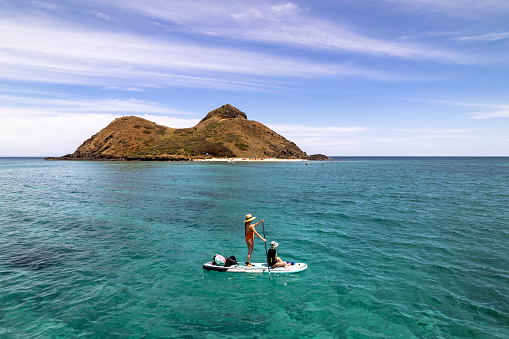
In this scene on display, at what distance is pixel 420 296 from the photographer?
41.8ft

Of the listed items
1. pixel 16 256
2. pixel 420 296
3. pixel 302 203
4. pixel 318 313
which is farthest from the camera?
pixel 302 203

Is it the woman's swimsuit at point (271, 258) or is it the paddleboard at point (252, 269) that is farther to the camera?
the woman's swimsuit at point (271, 258)

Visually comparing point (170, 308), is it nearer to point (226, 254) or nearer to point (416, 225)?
point (226, 254)

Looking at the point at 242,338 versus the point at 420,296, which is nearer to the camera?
the point at 242,338

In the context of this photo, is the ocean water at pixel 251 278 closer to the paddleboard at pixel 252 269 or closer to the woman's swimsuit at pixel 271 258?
the paddleboard at pixel 252 269

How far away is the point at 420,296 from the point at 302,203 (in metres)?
23.9

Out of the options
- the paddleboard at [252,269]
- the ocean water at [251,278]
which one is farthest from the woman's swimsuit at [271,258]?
the ocean water at [251,278]

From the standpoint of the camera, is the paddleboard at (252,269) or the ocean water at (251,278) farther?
the paddleboard at (252,269)

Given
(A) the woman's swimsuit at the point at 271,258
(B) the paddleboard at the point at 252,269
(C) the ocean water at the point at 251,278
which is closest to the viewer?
(C) the ocean water at the point at 251,278

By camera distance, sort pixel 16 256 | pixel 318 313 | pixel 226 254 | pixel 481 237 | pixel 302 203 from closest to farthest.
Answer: pixel 318 313, pixel 16 256, pixel 226 254, pixel 481 237, pixel 302 203

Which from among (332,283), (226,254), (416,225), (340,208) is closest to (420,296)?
(332,283)

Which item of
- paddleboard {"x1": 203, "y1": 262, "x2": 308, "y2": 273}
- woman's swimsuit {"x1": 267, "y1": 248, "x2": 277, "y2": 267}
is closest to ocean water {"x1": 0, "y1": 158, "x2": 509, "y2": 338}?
paddleboard {"x1": 203, "y1": 262, "x2": 308, "y2": 273}

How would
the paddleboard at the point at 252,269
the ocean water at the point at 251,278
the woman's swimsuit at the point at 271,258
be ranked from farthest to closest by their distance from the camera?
the woman's swimsuit at the point at 271,258 → the paddleboard at the point at 252,269 → the ocean water at the point at 251,278

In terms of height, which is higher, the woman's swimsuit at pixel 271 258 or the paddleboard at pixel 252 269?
the woman's swimsuit at pixel 271 258
